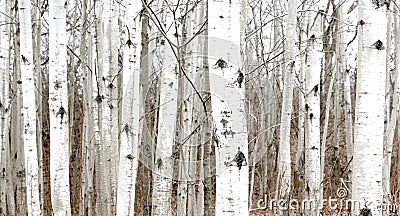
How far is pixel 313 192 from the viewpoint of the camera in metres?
4.45

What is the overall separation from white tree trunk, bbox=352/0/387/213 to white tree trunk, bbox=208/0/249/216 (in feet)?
1.81

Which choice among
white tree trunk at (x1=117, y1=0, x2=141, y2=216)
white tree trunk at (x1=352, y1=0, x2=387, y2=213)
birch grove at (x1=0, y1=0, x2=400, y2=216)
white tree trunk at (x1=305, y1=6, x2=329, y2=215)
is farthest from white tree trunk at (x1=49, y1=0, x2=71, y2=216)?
white tree trunk at (x1=305, y1=6, x2=329, y2=215)

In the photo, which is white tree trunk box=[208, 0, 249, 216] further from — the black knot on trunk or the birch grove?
the black knot on trunk

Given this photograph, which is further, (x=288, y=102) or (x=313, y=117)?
(x=313, y=117)

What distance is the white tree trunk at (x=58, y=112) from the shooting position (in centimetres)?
309

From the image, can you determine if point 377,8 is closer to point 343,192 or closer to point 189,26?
point 189,26

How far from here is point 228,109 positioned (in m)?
2.03

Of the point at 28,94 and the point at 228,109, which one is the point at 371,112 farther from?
the point at 28,94

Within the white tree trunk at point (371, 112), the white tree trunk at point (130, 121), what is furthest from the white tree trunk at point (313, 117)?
the white tree trunk at point (371, 112)

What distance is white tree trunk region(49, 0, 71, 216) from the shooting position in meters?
3.09

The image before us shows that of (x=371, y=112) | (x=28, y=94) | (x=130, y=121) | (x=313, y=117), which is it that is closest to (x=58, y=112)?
(x=130, y=121)

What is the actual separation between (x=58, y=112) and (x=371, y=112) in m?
1.85

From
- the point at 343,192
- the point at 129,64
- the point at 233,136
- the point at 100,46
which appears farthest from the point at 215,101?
the point at 343,192

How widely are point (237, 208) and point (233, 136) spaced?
0.94ft
